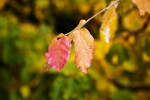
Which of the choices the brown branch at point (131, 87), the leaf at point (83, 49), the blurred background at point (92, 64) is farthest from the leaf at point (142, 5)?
the brown branch at point (131, 87)

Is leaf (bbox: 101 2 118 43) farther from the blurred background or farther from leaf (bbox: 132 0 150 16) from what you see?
the blurred background

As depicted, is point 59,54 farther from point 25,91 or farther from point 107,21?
point 25,91

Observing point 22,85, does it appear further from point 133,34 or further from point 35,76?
point 133,34

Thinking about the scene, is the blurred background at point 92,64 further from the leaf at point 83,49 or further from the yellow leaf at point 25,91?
the leaf at point 83,49

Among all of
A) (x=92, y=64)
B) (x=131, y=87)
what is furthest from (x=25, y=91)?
(x=131, y=87)

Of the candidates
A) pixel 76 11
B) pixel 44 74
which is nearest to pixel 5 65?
pixel 44 74

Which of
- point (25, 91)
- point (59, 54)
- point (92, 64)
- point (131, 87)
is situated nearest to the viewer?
point (59, 54)
